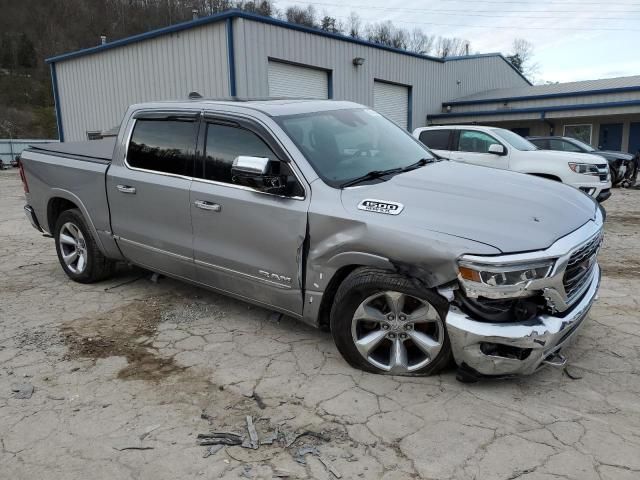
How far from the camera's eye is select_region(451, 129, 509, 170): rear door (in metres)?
10.0

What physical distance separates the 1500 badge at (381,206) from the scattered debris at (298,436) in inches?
53.4

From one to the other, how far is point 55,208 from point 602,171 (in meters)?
9.37

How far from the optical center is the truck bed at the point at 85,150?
16.8 ft

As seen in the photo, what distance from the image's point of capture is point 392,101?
68.4 feet

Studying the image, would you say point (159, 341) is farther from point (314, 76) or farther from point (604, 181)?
point (314, 76)

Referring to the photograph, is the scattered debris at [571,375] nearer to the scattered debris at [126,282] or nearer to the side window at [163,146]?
the side window at [163,146]

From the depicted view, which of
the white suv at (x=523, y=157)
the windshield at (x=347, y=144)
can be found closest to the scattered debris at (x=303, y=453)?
the windshield at (x=347, y=144)

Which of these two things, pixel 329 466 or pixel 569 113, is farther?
pixel 569 113

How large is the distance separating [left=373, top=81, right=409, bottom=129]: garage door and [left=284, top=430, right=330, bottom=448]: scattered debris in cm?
1759

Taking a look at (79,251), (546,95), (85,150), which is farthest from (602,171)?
(546,95)

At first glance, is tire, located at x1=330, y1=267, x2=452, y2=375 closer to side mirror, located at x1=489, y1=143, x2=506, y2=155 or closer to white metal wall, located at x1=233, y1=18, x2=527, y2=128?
side mirror, located at x1=489, y1=143, x2=506, y2=155

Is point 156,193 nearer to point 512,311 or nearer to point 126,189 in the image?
point 126,189

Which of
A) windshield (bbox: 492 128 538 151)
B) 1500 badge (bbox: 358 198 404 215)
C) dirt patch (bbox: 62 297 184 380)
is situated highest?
windshield (bbox: 492 128 538 151)

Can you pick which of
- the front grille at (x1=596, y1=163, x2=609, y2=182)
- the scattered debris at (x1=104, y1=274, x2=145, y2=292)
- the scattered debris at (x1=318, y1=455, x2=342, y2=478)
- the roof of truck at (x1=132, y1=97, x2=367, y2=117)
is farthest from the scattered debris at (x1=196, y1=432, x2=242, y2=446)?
the front grille at (x1=596, y1=163, x2=609, y2=182)
